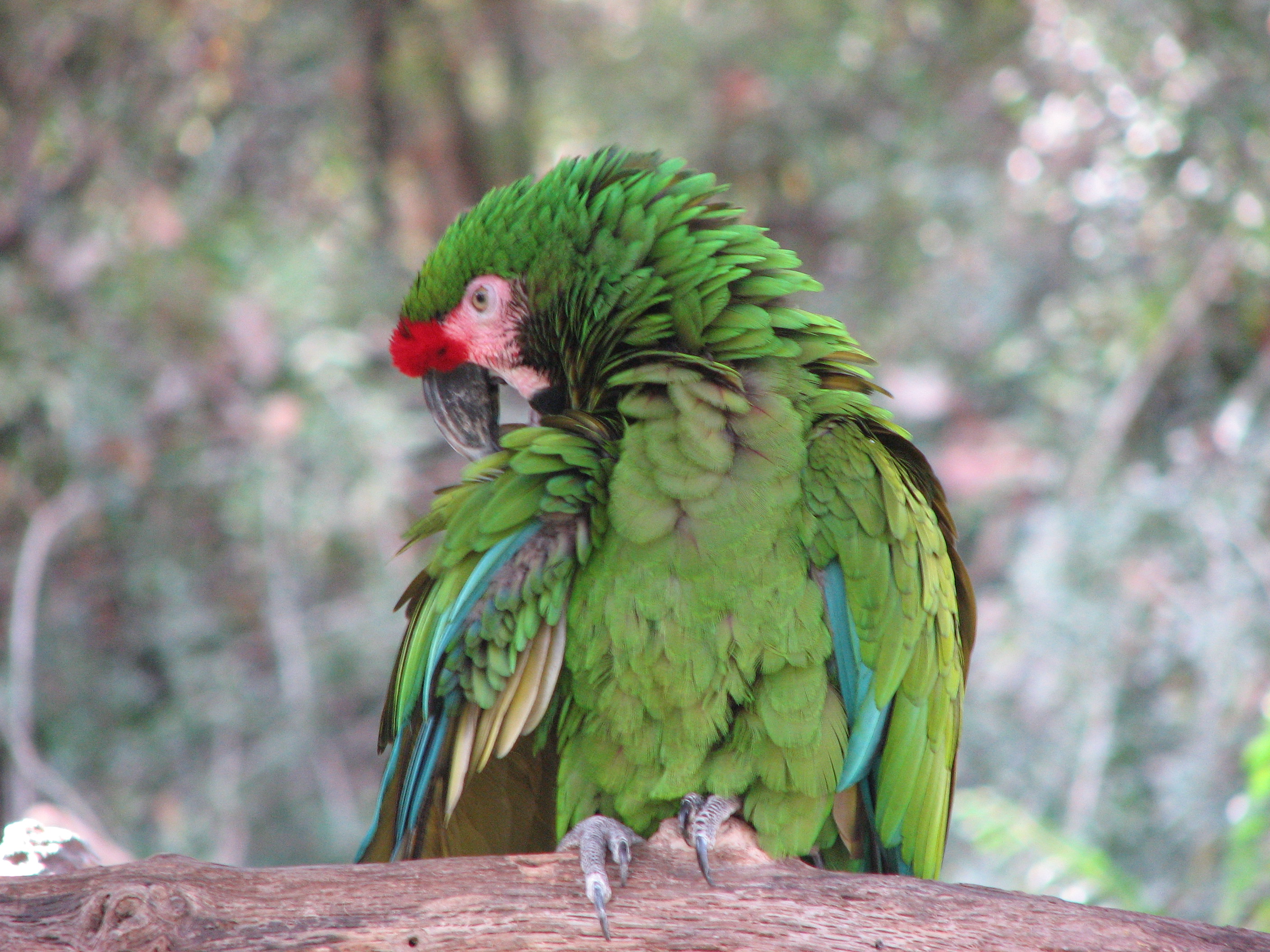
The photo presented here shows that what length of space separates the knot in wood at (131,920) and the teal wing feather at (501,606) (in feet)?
1.07

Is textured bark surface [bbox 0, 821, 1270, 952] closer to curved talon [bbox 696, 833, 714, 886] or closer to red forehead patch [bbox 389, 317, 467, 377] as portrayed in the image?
curved talon [bbox 696, 833, 714, 886]

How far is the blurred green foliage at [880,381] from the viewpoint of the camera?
2.36 m

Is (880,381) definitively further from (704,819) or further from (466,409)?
(704,819)

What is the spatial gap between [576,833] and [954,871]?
170cm

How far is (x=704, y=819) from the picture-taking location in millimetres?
Result: 1144

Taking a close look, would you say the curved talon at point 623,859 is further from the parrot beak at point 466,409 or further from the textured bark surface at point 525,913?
the parrot beak at point 466,409

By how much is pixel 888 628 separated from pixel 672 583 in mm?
268

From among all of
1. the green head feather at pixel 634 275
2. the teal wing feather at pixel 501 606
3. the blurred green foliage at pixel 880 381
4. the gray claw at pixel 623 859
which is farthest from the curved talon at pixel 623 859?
the blurred green foliage at pixel 880 381

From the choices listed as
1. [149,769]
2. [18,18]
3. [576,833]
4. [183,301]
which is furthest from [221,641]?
[576,833]

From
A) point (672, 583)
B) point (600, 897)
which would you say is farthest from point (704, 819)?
point (672, 583)

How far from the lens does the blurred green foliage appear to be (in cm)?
236

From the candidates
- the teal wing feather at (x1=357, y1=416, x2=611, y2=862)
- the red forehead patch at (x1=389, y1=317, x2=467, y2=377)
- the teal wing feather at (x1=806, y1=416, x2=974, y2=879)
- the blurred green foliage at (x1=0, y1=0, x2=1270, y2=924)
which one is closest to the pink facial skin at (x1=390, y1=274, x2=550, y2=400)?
the red forehead patch at (x1=389, y1=317, x2=467, y2=377)

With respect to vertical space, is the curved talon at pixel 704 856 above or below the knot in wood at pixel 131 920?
above

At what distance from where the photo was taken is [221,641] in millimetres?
2826
